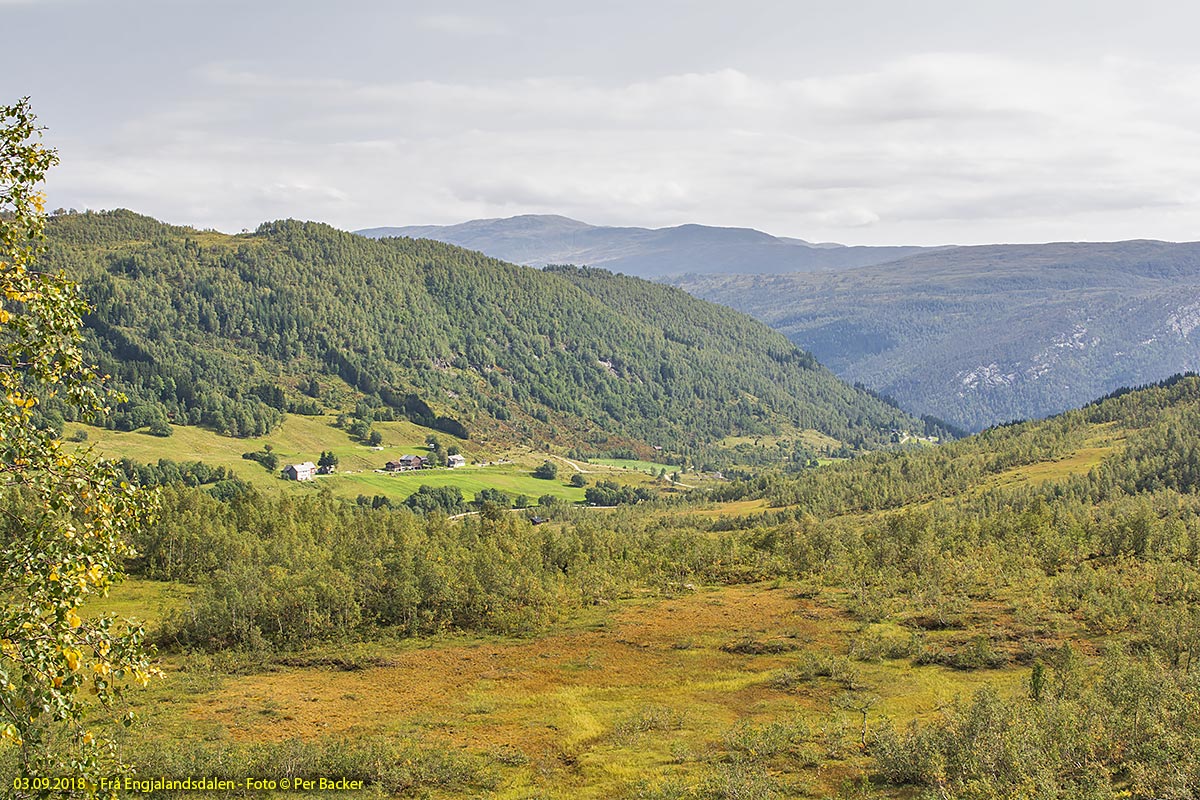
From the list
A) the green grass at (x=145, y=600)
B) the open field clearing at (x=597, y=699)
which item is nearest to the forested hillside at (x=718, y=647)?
the open field clearing at (x=597, y=699)

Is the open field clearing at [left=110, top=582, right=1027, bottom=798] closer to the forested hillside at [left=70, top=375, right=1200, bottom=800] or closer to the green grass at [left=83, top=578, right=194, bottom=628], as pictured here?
the forested hillside at [left=70, top=375, right=1200, bottom=800]

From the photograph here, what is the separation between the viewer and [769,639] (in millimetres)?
94000

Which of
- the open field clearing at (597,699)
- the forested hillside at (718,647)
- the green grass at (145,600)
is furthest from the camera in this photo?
the green grass at (145,600)

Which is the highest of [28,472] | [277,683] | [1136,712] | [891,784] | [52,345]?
[52,345]

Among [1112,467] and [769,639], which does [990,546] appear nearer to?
[769,639]

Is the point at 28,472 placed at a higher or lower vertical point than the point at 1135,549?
higher

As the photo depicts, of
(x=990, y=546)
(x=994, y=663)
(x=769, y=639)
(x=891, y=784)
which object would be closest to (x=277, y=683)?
(x=769, y=639)

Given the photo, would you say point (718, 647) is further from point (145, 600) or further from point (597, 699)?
point (145, 600)

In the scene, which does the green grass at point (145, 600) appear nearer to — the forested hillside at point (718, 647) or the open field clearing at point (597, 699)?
the forested hillside at point (718, 647)

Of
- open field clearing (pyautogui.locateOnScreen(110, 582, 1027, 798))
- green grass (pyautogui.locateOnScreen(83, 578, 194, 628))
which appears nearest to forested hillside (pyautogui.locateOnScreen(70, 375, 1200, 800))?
open field clearing (pyautogui.locateOnScreen(110, 582, 1027, 798))

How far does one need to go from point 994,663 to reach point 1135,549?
49.3 m

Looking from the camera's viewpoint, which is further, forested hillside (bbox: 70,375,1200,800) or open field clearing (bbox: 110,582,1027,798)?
open field clearing (bbox: 110,582,1027,798)

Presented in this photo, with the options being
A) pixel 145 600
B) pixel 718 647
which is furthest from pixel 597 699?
pixel 145 600

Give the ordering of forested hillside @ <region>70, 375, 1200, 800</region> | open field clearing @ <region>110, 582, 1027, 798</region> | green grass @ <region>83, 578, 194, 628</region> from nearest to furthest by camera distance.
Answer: forested hillside @ <region>70, 375, 1200, 800</region> → open field clearing @ <region>110, 582, 1027, 798</region> → green grass @ <region>83, 578, 194, 628</region>
